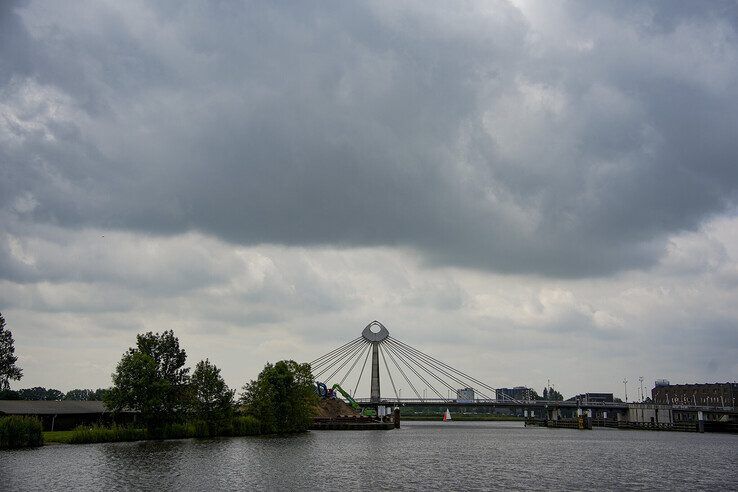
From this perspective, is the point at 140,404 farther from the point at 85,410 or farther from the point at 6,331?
the point at 6,331

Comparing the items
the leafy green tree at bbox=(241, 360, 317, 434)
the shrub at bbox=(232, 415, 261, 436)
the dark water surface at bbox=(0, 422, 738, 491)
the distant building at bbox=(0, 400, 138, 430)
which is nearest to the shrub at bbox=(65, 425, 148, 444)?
the dark water surface at bbox=(0, 422, 738, 491)

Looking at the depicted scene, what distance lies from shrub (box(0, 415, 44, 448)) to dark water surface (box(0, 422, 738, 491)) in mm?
3124

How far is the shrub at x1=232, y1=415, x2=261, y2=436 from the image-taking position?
115500 millimetres

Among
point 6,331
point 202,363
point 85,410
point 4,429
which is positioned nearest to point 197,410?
point 202,363

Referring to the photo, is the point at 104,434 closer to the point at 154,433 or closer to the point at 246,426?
the point at 154,433

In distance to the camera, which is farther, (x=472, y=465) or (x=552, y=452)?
(x=552, y=452)

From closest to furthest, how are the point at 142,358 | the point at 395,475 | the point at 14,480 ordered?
the point at 14,480, the point at 395,475, the point at 142,358

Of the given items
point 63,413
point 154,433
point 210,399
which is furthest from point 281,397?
point 63,413

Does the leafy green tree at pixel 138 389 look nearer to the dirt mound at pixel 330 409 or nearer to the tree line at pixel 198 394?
the tree line at pixel 198 394

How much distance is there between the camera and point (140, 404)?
95.3m

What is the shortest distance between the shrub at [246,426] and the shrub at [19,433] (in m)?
42.1

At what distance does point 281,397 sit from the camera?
126 m

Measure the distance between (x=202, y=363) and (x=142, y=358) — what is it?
55.9ft

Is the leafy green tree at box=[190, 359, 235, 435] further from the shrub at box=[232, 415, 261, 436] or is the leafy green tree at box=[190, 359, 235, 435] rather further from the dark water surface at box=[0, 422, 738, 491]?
the dark water surface at box=[0, 422, 738, 491]
